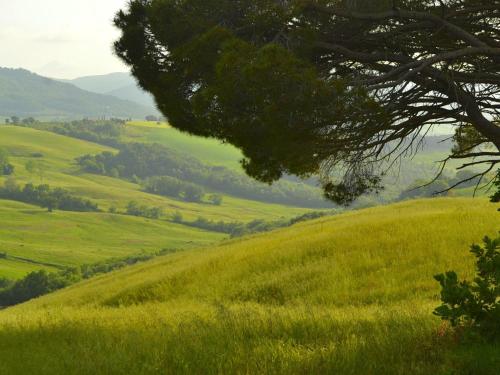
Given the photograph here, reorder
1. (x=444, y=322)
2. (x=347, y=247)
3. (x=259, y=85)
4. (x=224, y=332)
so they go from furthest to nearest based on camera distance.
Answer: (x=347, y=247), (x=224, y=332), (x=259, y=85), (x=444, y=322)

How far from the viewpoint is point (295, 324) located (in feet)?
30.8

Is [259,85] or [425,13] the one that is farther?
[425,13]

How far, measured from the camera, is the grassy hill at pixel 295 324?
722 centimetres

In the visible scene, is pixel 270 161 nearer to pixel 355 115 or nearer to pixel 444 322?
pixel 355 115

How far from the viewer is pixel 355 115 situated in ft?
30.0

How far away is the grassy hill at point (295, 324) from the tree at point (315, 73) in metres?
3.08

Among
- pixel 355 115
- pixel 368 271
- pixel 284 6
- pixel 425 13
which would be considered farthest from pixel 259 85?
pixel 368 271

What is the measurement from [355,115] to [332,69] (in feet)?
7.98

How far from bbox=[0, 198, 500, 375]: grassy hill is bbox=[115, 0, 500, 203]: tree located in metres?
3.08

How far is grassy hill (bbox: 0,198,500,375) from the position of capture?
284 inches

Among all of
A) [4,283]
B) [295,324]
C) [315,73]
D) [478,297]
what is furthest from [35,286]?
[478,297]

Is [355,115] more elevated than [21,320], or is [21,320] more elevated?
[355,115]

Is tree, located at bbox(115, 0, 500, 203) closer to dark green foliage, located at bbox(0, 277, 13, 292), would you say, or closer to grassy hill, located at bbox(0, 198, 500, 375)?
grassy hill, located at bbox(0, 198, 500, 375)

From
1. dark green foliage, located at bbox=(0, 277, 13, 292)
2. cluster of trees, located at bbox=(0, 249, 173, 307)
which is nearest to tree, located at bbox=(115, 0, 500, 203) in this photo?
cluster of trees, located at bbox=(0, 249, 173, 307)
